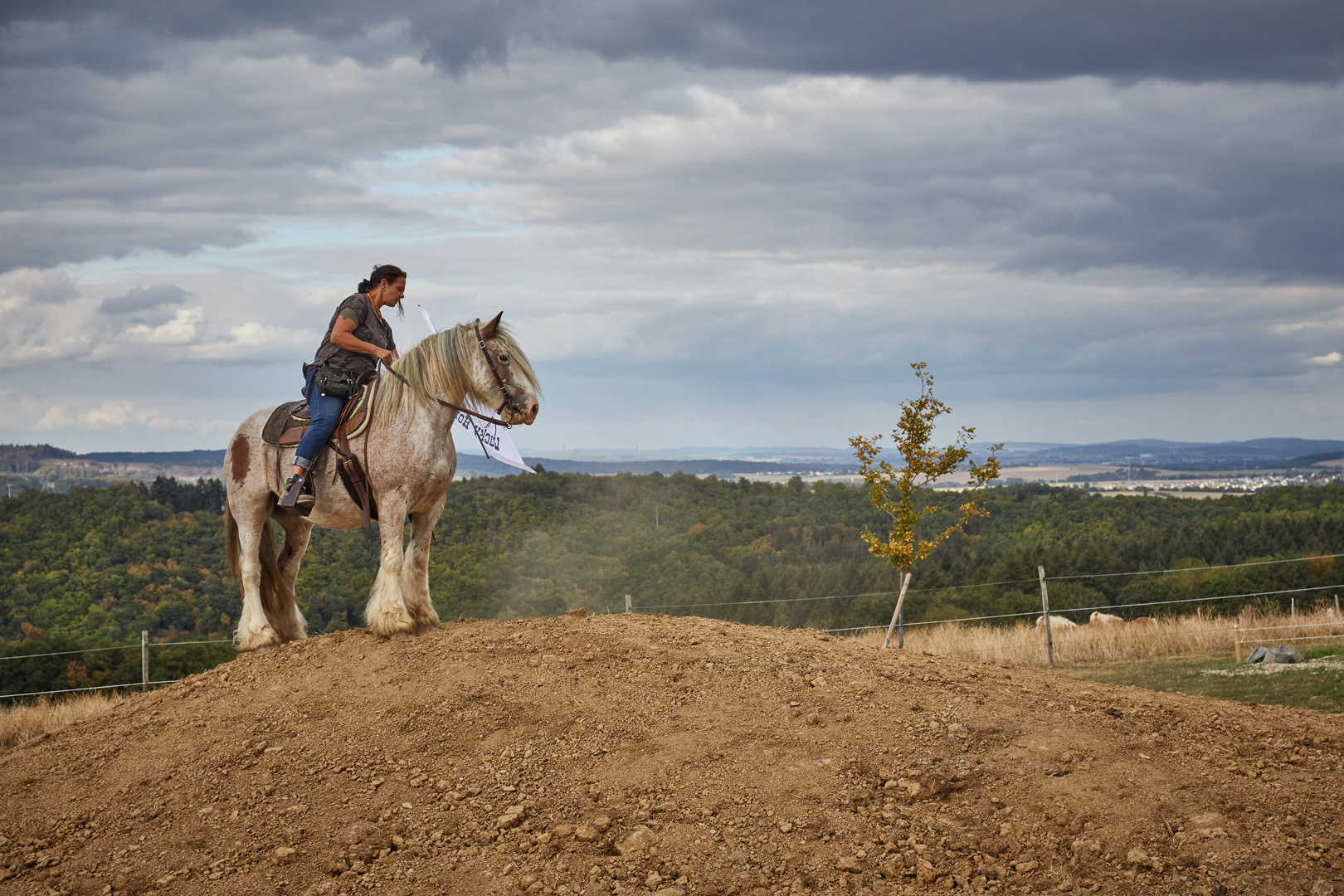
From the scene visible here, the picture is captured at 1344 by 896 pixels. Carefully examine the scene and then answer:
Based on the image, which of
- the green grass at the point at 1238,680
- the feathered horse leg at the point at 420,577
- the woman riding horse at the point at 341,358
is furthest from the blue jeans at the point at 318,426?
the green grass at the point at 1238,680

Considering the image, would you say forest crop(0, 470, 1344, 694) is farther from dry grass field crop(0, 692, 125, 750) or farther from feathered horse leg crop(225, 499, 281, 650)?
feathered horse leg crop(225, 499, 281, 650)

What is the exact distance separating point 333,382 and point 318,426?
41 cm

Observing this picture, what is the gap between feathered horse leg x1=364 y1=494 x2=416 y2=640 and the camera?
7.87m

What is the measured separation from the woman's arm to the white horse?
0.19 m

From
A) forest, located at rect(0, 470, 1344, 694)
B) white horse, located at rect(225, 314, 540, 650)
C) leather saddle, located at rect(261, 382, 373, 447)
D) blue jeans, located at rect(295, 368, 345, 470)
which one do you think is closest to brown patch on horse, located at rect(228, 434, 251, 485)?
white horse, located at rect(225, 314, 540, 650)

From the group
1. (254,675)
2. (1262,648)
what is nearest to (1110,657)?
(1262,648)

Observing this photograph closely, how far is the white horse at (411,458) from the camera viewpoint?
805cm

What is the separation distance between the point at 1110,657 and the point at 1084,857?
51.0 ft

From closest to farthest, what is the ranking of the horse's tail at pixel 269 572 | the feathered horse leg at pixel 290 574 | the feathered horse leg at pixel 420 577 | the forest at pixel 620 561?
the feathered horse leg at pixel 420 577 < the horse's tail at pixel 269 572 < the feathered horse leg at pixel 290 574 < the forest at pixel 620 561

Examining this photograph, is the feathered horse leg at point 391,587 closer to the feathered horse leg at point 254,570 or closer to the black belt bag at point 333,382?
the black belt bag at point 333,382

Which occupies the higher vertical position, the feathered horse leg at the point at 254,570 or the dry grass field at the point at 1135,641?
the feathered horse leg at the point at 254,570

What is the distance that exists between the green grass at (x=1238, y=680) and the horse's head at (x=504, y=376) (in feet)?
26.2

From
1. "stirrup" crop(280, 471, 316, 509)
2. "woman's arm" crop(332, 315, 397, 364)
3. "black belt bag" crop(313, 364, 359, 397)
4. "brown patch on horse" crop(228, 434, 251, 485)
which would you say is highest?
"woman's arm" crop(332, 315, 397, 364)

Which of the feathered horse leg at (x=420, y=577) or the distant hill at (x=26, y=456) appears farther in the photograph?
the distant hill at (x=26, y=456)
